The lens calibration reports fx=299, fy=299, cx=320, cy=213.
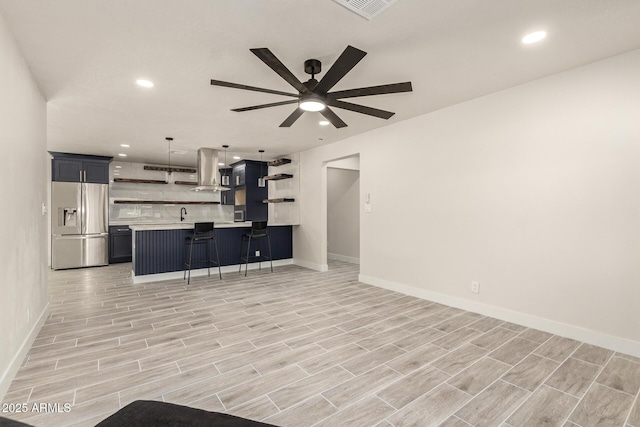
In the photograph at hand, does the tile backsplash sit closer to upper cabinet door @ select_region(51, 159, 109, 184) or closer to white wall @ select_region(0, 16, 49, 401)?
upper cabinet door @ select_region(51, 159, 109, 184)

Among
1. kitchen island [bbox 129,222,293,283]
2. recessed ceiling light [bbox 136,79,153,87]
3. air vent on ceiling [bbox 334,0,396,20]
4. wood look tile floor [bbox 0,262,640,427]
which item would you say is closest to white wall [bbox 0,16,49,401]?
wood look tile floor [bbox 0,262,640,427]

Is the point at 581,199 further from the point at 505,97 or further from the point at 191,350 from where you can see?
the point at 191,350

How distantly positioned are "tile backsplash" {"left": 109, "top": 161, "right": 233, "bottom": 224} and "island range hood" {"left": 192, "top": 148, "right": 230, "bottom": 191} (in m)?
2.19

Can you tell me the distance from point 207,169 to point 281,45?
4.27m

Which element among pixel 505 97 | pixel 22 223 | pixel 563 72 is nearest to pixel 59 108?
pixel 22 223

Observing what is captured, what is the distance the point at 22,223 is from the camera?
2494 millimetres

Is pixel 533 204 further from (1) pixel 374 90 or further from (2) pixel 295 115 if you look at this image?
(2) pixel 295 115

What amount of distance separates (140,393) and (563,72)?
14.8ft

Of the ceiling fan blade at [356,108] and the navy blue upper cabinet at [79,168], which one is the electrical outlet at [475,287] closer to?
the ceiling fan blade at [356,108]

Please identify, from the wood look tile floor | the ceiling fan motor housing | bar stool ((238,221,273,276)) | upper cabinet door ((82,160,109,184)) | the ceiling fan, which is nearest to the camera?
the wood look tile floor

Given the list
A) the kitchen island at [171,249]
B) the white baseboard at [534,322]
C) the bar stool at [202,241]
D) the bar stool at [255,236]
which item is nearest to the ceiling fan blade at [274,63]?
the white baseboard at [534,322]

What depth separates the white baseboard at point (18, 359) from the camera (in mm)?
1959

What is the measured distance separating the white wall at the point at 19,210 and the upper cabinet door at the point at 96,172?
389 centimetres

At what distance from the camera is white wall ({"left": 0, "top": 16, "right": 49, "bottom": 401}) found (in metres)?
2.03
